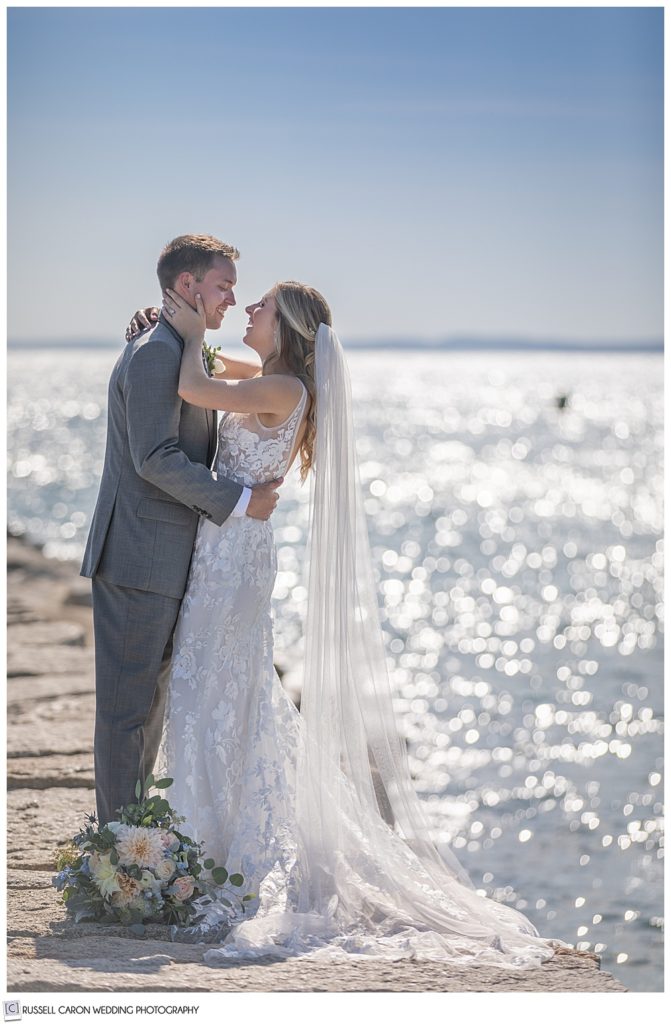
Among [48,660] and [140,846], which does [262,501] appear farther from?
[48,660]

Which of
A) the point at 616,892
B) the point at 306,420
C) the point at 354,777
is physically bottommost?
the point at 616,892

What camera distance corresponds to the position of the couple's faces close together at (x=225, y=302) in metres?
4.41

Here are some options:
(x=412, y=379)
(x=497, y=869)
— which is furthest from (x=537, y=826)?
(x=412, y=379)

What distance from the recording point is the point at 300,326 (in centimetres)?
444

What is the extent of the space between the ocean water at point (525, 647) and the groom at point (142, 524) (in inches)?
74.5

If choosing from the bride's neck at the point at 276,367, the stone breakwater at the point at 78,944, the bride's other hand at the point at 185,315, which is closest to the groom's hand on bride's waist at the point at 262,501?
the bride's neck at the point at 276,367

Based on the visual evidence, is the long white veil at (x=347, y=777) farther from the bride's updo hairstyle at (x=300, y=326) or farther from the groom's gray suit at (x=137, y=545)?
the groom's gray suit at (x=137, y=545)

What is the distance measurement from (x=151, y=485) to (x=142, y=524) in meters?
0.15

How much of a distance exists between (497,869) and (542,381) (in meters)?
135

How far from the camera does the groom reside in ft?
14.1

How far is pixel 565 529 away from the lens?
32312 mm

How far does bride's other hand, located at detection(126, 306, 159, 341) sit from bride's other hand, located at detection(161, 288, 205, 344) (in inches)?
6.8

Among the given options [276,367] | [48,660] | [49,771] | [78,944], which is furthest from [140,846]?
[48,660]

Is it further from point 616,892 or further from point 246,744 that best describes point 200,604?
point 616,892
